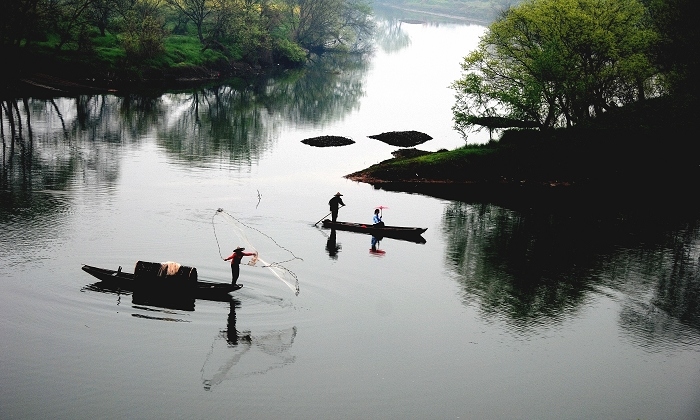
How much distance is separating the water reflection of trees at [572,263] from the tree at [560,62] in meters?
19.7

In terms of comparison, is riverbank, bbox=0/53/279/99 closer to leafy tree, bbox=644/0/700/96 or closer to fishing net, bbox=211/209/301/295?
fishing net, bbox=211/209/301/295

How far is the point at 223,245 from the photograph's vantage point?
5453cm

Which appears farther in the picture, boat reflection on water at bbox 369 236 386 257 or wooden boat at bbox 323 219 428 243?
wooden boat at bbox 323 219 428 243

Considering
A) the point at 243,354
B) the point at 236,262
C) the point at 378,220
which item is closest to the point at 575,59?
the point at 378,220

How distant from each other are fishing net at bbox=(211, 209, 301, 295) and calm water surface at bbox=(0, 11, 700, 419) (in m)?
0.27

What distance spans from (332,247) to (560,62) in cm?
4284

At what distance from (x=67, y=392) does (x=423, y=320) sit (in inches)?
745

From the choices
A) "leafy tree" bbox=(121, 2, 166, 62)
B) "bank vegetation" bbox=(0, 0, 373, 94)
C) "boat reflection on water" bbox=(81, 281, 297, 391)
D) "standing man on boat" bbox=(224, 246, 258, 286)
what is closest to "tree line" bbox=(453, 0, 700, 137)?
"standing man on boat" bbox=(224, 246, 258, 286)

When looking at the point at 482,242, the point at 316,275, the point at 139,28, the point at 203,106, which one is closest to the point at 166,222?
the point at 316,275

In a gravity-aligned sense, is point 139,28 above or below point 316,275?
above

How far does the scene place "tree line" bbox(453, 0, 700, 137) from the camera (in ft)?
287

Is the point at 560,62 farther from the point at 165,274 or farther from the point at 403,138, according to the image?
the point at 165,274

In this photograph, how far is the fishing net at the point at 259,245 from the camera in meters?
48.1

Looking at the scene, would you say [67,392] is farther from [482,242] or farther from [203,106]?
[203,106]
